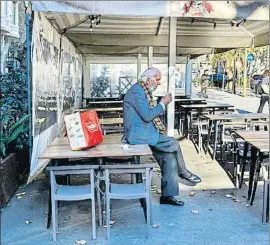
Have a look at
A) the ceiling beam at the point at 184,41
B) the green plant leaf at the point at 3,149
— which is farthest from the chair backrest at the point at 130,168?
the ceiling beam at the point at 184,41

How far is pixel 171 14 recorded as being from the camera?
4.38 metres

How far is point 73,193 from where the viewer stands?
12.1 ft

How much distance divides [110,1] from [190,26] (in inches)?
151

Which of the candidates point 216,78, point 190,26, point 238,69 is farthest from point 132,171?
point 216,78

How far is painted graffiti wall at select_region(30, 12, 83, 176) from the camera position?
4977mm

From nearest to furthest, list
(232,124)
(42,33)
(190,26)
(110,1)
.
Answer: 1. (110,1)
2. (42,33)
3. (232,124)
4. (190,26)

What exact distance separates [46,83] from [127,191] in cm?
270

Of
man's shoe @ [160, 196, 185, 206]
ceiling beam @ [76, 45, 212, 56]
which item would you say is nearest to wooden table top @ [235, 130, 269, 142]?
man's shoe @ [160, 196, 185, 206]

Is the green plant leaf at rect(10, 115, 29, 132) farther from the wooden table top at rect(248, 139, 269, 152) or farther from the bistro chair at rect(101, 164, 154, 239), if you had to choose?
the wooden table top at rect(248, 139, 269, 152)

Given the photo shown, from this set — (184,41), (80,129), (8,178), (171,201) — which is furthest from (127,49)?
(80,129)

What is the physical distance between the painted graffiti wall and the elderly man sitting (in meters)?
1.20

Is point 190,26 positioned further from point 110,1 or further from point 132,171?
point 132,171

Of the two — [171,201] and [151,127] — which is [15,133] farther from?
[171,201]

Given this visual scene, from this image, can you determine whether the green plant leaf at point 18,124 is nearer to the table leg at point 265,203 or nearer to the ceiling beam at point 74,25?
the ceiling beam at point 74,25
